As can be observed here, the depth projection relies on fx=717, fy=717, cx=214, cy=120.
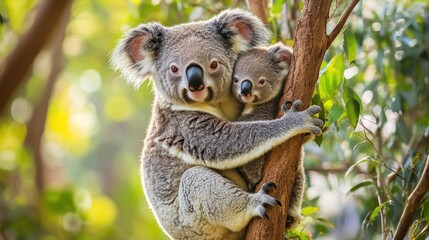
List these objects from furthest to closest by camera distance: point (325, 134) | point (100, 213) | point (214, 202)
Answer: point (100, 213), point (325, 134), point (214, 202)

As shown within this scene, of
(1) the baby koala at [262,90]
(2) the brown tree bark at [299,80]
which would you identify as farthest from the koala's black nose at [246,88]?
(2) the brown tree bark at [299,80]

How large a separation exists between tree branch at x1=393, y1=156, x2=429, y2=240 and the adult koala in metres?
0.55

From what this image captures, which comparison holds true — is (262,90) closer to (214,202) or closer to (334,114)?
(334,114)

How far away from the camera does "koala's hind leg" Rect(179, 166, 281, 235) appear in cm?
345

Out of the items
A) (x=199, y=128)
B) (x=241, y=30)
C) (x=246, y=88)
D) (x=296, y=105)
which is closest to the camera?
(x=296, y=105)

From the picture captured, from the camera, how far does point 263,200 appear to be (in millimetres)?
3305

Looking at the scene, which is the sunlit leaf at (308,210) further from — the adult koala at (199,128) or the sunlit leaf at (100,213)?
the sunlit leaf at (100,213)

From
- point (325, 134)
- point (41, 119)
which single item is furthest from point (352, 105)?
point (41, 119)

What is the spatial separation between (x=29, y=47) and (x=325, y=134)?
234 cm

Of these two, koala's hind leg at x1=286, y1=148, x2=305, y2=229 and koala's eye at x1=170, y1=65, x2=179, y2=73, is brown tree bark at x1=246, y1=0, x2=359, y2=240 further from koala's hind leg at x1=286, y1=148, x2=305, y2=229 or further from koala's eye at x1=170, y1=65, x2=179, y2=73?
koala's eye at x1=170, y1=65, x2=179, y2=73

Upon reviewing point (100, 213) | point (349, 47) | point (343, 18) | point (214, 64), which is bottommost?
point (100, 213)

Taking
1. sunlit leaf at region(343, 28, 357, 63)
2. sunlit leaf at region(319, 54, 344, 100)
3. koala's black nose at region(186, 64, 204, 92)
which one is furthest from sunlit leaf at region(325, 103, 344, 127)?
koala's black nose at region(186, 64, 204, 92)

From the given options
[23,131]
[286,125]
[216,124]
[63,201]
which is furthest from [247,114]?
[23,131]

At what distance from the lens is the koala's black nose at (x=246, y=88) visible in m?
3.68
